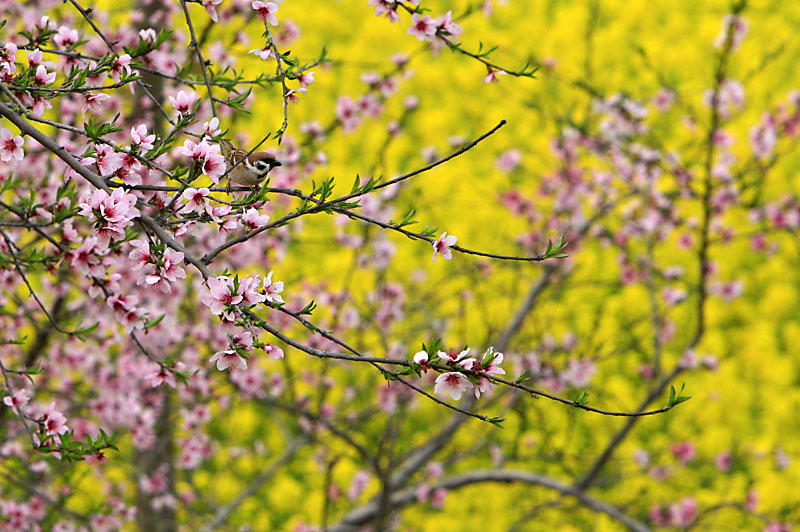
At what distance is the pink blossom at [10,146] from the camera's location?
180 centimetres

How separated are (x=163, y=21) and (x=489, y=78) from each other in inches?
98.4

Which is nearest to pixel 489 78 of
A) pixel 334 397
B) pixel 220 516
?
pixel 220 516

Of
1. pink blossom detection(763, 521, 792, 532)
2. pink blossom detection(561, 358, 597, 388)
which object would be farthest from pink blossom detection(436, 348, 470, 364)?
pink blossom detection(763, 521, 792, 532)

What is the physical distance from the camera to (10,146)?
6.02 feet

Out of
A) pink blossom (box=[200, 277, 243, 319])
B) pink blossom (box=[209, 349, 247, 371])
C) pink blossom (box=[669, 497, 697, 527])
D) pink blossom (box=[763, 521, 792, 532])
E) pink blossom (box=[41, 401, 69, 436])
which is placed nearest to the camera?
pink blossom (box=[200, 277, 243, 319])

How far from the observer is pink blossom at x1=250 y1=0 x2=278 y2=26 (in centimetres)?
197

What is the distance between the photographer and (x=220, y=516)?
4.37 m

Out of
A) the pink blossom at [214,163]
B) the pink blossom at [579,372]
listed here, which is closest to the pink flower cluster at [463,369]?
the pink blossom at [214,163]

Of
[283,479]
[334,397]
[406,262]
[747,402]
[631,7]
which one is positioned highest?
[631,7]

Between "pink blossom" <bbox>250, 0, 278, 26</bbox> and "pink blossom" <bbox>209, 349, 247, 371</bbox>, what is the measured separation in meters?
0.88

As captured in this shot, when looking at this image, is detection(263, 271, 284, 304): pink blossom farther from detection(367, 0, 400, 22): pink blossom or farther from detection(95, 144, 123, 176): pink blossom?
detection(367, 0, 400, 22): pink blossom

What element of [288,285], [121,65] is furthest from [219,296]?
[288,285]

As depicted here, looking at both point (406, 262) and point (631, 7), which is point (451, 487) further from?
point (631, 7)

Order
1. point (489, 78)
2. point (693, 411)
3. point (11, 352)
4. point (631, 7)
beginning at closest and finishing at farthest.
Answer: point (489, 78) → point (11, 352) → point (693, 411) → point (631, 7)
